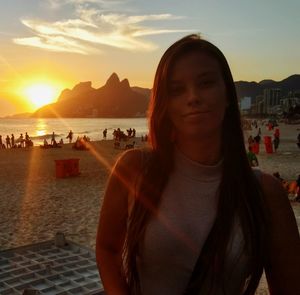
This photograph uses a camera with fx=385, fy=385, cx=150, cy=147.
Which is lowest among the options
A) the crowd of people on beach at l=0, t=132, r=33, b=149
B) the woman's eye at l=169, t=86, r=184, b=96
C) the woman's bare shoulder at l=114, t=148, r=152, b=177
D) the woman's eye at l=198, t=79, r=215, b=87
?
the crowd of people on beach at l=0, t=132, r=33, b=149

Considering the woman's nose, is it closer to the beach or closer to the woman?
the woman

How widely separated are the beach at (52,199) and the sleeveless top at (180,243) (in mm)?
4509

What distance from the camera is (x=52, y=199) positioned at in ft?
44.1

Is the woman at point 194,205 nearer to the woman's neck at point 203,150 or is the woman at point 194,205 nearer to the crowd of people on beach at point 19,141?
the woman's neck at point 203,150

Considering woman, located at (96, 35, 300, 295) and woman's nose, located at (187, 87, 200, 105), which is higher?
woman's nose, located at (187, 87, 200, 105)

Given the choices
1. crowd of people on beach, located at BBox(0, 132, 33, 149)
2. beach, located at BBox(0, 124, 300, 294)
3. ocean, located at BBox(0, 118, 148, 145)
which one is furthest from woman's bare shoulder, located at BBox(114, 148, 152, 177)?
ocean, located at BBox(0, 118, 148, 145)

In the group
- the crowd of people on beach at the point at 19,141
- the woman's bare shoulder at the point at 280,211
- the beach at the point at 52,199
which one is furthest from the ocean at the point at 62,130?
the woman's bare shoulder at the point at 280,211

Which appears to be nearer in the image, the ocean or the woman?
the woman

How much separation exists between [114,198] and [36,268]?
4.89 meters

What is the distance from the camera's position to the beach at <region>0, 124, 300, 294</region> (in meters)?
9.07

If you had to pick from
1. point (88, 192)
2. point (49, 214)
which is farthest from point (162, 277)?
point (88, 192)

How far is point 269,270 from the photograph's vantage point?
4.97 feet

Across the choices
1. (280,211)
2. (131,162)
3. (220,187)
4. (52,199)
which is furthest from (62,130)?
(280,211)

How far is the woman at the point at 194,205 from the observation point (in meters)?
1.43
